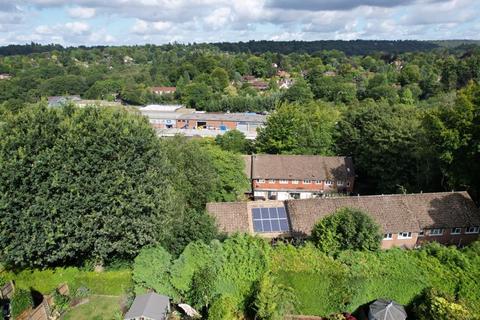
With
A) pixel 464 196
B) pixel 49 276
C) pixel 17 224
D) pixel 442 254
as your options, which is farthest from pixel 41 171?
pixel 464 196

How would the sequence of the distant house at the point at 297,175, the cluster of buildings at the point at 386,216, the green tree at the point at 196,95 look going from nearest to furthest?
the cluster of buildings at the point at 386,216 < the distant house at the point at 297,175 < the green tree at the point at 196,95

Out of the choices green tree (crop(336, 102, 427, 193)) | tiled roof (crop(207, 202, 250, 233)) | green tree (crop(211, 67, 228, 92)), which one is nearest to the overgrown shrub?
tiled roof (crop(207, 202, 250, 233))

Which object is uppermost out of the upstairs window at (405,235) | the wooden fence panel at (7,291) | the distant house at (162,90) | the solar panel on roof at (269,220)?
the distant house at (162,90)

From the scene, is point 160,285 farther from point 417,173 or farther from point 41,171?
point 417,173

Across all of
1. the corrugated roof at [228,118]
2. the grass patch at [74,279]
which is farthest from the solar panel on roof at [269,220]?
the corrugated roof at [228,118]

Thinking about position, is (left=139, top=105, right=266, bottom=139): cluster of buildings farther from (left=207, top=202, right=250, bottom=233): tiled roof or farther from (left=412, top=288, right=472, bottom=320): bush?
(left=412, top=288, right=472, bottom=320): bush

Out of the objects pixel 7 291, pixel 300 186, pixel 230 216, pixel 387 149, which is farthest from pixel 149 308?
pixel 387 149

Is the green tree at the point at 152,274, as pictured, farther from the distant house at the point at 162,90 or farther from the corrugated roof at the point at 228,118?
the distant house at the point at 162,90
